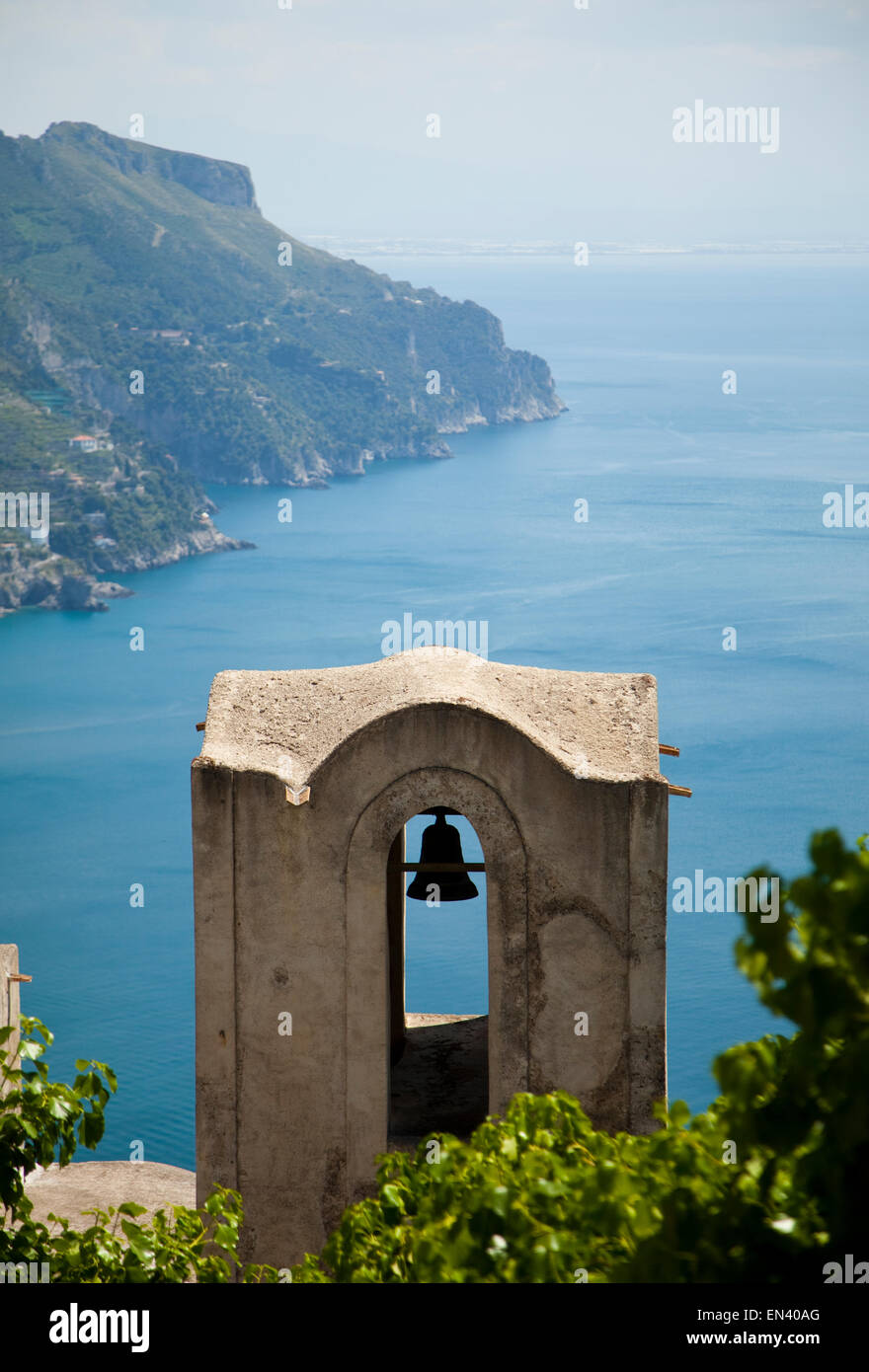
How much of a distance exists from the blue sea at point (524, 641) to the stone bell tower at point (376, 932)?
87.4 feet

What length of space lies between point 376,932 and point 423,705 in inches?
44.4

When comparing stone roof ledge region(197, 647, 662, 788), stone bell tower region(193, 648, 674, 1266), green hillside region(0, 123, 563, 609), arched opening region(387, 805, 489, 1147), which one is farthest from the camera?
green hillside region(0, 123, 563, 609)

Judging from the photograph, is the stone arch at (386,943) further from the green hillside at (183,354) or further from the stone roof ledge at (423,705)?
the green hillside at (183,354)

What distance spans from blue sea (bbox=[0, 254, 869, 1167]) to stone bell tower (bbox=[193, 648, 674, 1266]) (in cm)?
2663

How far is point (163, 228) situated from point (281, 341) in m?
11.0

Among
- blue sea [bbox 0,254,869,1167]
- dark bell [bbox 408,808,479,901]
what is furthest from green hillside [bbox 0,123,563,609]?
dark bell [bbox 408,808,479,901]

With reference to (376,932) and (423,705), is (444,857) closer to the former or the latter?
(376,932)

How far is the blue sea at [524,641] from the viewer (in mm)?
45312

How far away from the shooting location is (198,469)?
9069 centimetres

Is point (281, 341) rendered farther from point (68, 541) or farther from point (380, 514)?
point (68, 541)

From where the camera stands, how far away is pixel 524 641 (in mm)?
73875

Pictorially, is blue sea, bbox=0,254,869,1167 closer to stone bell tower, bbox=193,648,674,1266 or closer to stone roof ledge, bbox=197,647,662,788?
stone roof ledge, bbox=197,647,662,788

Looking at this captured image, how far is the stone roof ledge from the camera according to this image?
7738 millimetres
